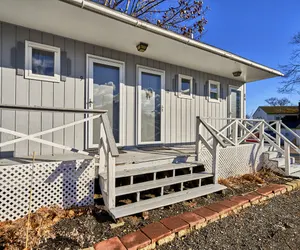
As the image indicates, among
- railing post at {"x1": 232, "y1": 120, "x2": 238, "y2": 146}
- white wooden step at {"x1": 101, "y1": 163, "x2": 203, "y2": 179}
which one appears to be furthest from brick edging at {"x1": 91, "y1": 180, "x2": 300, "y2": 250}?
railing post at {"x1": 232, "y1": 120, "x2": 238, "y2": 146}

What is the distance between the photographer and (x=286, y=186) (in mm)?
3701

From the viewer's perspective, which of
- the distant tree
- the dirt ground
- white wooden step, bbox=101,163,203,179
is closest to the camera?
the dirt ground

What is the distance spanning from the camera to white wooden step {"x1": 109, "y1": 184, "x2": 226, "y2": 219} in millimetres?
2374

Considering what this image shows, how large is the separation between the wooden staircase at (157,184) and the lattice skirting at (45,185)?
268 mm

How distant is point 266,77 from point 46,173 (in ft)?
21.2

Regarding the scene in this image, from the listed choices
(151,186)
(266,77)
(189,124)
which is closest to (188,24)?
(266,77)

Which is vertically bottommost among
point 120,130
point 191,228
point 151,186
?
point 191,228

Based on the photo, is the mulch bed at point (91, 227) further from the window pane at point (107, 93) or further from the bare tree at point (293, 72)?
the bare tree at point (293, 72)

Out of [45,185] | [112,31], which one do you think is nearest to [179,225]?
[45,185]

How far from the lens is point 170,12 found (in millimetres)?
8906

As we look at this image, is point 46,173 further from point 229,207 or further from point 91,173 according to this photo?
point 229,207

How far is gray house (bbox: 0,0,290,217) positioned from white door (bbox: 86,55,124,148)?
0.02 m

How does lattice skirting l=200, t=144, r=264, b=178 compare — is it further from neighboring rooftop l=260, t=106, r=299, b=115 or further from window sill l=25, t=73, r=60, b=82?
neighboring rooftop l=260, t=106, r=299, b=115

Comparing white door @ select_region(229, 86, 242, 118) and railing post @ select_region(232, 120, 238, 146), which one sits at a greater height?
white door @ select_region(229, 86, 242, 118)
